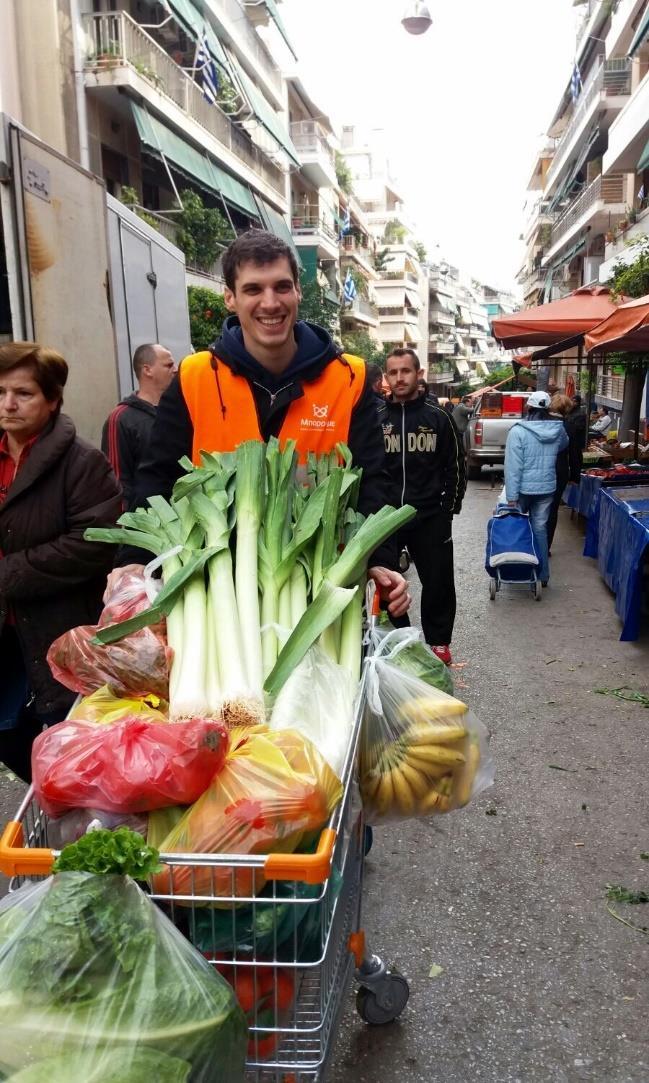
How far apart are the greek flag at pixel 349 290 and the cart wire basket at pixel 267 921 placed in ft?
169

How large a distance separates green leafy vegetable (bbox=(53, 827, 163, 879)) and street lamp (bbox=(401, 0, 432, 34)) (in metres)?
14.4

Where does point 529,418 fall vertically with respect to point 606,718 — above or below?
above

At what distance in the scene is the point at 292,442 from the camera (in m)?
2.55

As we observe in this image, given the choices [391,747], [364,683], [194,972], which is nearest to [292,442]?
[364,683]

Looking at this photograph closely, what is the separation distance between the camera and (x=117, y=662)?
196cm

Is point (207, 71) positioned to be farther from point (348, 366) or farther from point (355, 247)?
point (355, 247)

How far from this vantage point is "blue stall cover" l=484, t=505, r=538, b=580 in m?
8.22

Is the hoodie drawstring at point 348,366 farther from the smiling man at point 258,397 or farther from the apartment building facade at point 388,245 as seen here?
the apartment building facade at point 388,245

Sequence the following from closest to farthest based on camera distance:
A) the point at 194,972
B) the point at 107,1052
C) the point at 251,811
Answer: the point at 107,1052 → the point at 194,972 → the point at 251,811

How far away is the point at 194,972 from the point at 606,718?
14.7 ft

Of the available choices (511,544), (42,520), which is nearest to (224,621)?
(42,520)

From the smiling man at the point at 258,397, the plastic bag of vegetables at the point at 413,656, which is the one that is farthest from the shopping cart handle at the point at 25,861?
the smiling man at the point at 258,397

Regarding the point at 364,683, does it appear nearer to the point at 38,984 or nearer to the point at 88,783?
the point at 88,783

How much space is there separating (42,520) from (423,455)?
11.3 ft
